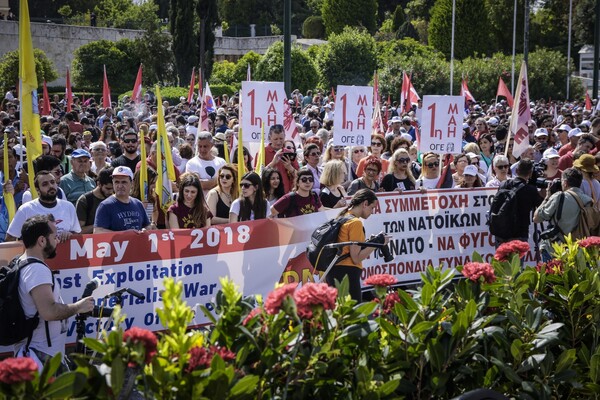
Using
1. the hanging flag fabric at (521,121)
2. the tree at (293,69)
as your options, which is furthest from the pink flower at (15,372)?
the tree at (293,69)

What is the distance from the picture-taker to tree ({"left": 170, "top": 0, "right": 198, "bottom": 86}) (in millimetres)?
49781

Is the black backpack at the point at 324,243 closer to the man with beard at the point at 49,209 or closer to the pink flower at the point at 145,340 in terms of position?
the man with beard at the point at 49,209

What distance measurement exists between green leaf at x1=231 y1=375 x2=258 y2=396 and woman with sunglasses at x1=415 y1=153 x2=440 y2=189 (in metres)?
7.53

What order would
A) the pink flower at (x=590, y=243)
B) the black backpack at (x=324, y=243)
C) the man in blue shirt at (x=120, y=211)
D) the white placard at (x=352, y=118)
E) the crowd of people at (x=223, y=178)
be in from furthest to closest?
the white placard at (x=352, y=118) < the crowd of people at (x=223, y=178) < the man in blue shirt at (x=120, y=211) < the black backpack at (x=324, y=243) < the pink flower at (x=590, y=243)

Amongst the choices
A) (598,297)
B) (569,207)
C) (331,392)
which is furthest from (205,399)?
(569,207)

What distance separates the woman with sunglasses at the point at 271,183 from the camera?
9734mm

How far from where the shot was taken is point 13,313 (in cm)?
568

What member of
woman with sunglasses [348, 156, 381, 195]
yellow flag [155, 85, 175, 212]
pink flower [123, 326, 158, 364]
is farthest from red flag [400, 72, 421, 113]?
pink flower [123, 326, 158, 364]

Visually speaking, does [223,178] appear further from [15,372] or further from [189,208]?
[15,372]

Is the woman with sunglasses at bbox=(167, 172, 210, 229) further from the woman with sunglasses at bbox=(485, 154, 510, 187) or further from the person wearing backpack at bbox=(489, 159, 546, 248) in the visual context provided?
the woman with sunglasses at bbox=(485, 154, 510, 187)

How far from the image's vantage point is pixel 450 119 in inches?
476

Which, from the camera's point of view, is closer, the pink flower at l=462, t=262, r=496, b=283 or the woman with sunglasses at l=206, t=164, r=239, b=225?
the pink flower at l=462, t=262, r=496, b=283

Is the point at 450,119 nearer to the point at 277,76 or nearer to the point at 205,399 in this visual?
the point at 205,399

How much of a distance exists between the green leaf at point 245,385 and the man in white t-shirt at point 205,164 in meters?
7.13
